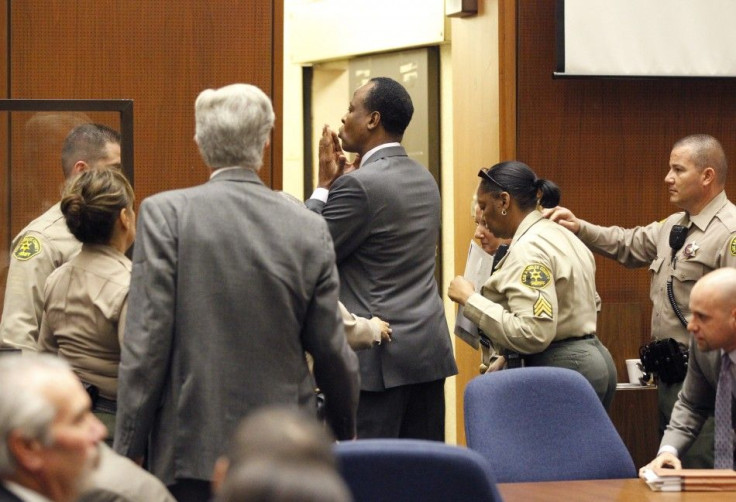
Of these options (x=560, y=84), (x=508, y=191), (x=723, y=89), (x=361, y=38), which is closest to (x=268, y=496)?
(x=508, y=191)

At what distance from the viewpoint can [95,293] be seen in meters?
3.26

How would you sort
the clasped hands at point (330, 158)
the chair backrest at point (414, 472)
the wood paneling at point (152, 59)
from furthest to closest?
the wood paneling at point (152, 59) → the clasped hands at point (330, 158) → the chair backrest at point (414, 472)

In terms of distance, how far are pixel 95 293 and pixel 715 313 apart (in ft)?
5.87

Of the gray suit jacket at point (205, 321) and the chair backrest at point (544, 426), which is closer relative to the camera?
the gray suit jacket at point (205, 321)

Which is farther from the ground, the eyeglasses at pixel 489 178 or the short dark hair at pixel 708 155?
the short dark hair at pixel 708 155

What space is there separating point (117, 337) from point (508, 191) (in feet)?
6.15

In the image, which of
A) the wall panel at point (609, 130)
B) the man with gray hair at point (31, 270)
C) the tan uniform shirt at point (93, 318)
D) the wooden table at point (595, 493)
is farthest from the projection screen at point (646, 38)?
the tan uniform shirt at point (93, 318)

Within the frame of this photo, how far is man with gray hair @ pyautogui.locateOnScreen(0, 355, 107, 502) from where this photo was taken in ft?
6.19

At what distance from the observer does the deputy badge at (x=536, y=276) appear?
173 inches

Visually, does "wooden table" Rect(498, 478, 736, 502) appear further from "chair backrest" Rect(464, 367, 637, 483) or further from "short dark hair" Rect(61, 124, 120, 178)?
"short dark hair" Rect(61, 124, 120, 178)

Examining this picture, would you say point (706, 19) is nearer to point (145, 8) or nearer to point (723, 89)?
point (723, 89)

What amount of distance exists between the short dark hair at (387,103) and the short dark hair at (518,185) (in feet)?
1.62

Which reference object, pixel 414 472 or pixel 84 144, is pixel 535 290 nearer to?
pixel 84 144

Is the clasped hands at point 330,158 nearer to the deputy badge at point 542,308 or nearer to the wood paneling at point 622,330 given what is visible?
the deputy badge at point 542,308
